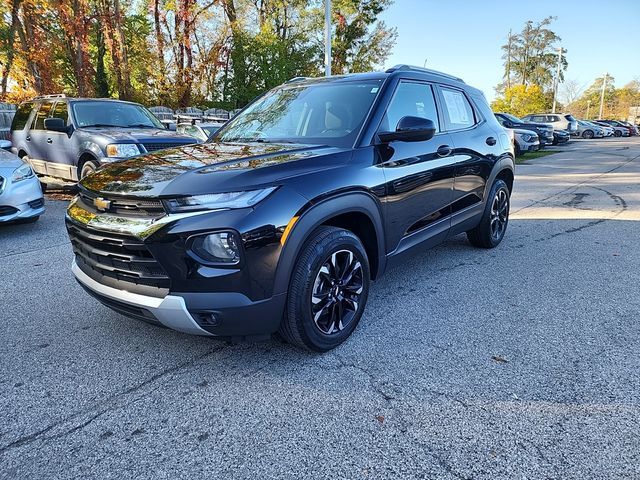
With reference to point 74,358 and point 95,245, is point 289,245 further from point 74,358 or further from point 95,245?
point 74,358

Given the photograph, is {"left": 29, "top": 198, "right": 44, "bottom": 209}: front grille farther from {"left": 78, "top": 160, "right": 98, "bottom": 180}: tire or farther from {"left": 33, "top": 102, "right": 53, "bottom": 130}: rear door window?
{"left": 33, "top": 102, "right": 53, "bottom": 130}: rear door window

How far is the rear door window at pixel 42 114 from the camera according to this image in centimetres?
861

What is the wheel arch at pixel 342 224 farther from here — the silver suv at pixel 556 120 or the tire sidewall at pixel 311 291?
the silver suv at pixel 556 120

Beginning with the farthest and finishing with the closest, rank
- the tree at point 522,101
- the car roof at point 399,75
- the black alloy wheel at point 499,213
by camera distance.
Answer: the tree at point 522,101 < the black alloy wheel at point 499,213 < the car roof at point 399,75

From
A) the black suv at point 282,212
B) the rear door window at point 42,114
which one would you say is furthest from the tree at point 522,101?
the black suv at point 282,212

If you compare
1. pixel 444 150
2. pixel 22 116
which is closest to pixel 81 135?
pixel 22 116

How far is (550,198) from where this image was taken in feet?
29.5

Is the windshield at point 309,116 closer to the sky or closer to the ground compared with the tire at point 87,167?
closer to the sky

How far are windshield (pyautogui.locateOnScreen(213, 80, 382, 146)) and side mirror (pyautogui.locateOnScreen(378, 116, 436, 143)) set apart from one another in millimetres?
227

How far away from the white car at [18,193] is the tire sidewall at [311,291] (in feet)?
16.0

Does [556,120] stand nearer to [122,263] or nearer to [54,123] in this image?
[54,123]

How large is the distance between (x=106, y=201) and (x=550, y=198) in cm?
856

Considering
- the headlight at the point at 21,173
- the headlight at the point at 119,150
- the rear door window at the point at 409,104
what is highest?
the rear door window at the point at 409,104

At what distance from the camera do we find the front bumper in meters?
5.71
